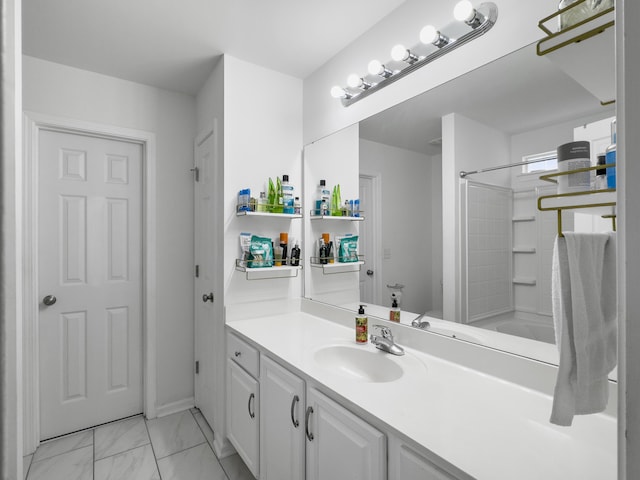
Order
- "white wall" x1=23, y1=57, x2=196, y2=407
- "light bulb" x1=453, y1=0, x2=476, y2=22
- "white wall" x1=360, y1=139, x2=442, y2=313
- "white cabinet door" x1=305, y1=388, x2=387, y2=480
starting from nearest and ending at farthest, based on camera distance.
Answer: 1. "white cabinet door" x1=305, y1=388, x2=387, y2=480
2. "light bulb" x1=453, y1=0, x2=476, y2=22
3. "white wall" x1=360, y1=139, x2=442, y2=313
4. "white wall" x1=23, y1=57, x2=196, y2=407

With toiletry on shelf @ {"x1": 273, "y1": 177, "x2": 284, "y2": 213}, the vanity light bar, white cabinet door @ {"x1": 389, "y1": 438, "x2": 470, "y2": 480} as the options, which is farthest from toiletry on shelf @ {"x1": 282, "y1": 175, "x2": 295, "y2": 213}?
white cabinet door @ {"x1": 389, "y1": 438, "x2": 470, "y2": 480}

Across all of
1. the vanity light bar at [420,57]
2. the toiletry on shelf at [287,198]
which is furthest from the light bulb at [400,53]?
the toiletry on shelf at [287,198]

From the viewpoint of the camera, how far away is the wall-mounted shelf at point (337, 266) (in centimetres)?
188

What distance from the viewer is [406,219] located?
165cm

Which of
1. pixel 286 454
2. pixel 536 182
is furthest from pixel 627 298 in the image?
pixel 286 454

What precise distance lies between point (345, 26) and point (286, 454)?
2017 mm

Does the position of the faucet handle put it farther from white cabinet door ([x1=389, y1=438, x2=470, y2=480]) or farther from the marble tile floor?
the marble tile floor

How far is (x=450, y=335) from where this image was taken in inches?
53.3

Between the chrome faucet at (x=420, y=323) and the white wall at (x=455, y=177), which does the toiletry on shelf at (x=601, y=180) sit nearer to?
the white wall at (x=455, y=177)

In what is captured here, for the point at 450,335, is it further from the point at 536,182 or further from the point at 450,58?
the point at 450,58

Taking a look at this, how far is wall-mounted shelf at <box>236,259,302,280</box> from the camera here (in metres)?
1.91

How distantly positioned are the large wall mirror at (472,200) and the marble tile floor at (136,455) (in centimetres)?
127

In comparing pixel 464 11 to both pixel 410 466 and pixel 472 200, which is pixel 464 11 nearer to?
pixel 472 200

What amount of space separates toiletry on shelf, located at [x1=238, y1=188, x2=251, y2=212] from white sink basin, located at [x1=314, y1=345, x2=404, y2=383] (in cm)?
89
